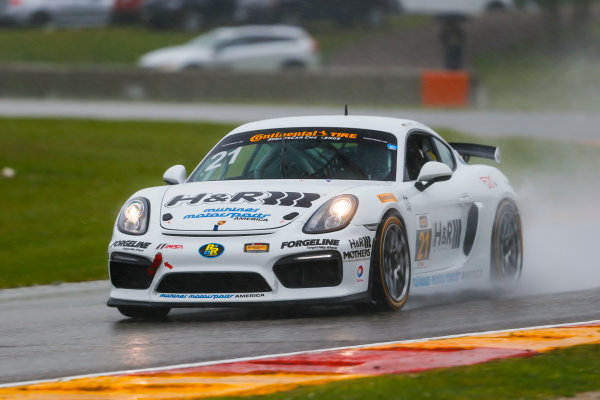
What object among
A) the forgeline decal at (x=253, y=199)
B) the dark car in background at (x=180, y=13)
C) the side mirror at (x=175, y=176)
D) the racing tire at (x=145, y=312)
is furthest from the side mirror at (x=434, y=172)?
the dark car in background at (x=180, y=13)

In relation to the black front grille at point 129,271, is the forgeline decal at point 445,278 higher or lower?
lower

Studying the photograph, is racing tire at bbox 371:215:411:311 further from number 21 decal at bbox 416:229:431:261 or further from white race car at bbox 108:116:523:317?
number 21 decal at bbox 416:229:431:261

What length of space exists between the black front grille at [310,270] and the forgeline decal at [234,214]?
1.06 ft

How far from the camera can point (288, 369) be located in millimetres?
6078

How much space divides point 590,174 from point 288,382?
15219 millimetres

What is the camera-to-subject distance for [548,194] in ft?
61.3

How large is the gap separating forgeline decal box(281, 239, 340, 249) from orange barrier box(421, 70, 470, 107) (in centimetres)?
2210

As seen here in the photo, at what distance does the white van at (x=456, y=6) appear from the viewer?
143 ft

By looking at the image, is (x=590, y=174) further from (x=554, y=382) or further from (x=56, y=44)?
(x=56, y=44)

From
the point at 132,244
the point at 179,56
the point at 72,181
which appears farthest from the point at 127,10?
the point at 132,244

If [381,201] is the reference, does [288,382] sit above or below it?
below

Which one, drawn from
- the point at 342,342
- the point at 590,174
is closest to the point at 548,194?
the point at 590,174

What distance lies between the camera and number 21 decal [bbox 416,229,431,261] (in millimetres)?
8453

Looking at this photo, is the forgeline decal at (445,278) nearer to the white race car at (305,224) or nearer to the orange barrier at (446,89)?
the white race car at (305,224)
